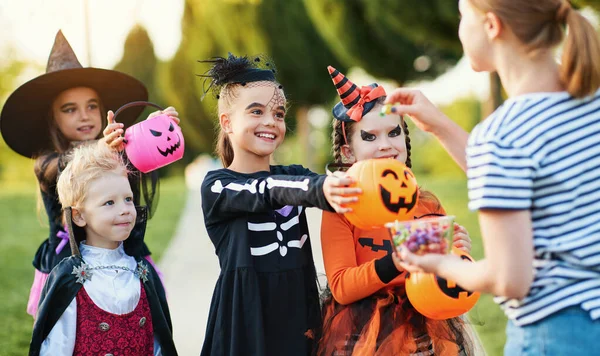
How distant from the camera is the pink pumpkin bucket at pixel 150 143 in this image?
370 cm

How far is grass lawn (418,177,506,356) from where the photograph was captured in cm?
606

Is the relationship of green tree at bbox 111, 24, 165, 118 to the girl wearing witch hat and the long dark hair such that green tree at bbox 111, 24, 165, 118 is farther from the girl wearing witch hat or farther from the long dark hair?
the long dark hair

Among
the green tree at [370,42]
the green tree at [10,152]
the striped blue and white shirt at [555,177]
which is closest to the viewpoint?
the striped blue and white shirt at [555,177]

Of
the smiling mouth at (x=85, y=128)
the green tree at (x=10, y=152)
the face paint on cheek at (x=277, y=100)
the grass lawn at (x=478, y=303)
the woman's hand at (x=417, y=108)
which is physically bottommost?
the grass lawn at (x=478, y=303)

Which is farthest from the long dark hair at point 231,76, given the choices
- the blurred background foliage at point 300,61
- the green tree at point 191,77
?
the green tree at point 191,77

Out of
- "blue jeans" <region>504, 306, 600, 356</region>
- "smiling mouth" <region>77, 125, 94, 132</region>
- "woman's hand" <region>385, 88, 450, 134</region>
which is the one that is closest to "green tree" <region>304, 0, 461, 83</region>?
"smiling mouth" <region>77, 125, 94, 132</region>

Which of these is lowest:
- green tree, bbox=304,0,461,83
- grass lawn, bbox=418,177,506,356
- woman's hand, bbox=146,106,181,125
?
grass lawn, bbox=418,177,506,356

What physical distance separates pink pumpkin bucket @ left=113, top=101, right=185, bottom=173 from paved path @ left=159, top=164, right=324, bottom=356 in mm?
2972

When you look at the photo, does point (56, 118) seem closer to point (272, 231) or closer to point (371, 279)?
point (272, 231)

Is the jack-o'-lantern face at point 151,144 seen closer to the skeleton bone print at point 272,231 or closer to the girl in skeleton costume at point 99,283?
the girl in skeleton costume at point 99,283

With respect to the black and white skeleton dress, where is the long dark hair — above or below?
above

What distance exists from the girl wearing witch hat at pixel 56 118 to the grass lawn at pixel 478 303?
2221mm

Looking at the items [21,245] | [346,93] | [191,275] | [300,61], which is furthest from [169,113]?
[300,61]

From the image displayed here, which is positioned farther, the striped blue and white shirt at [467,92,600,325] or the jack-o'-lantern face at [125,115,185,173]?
the jack-o'-lantern face at [125,115,185,173]
